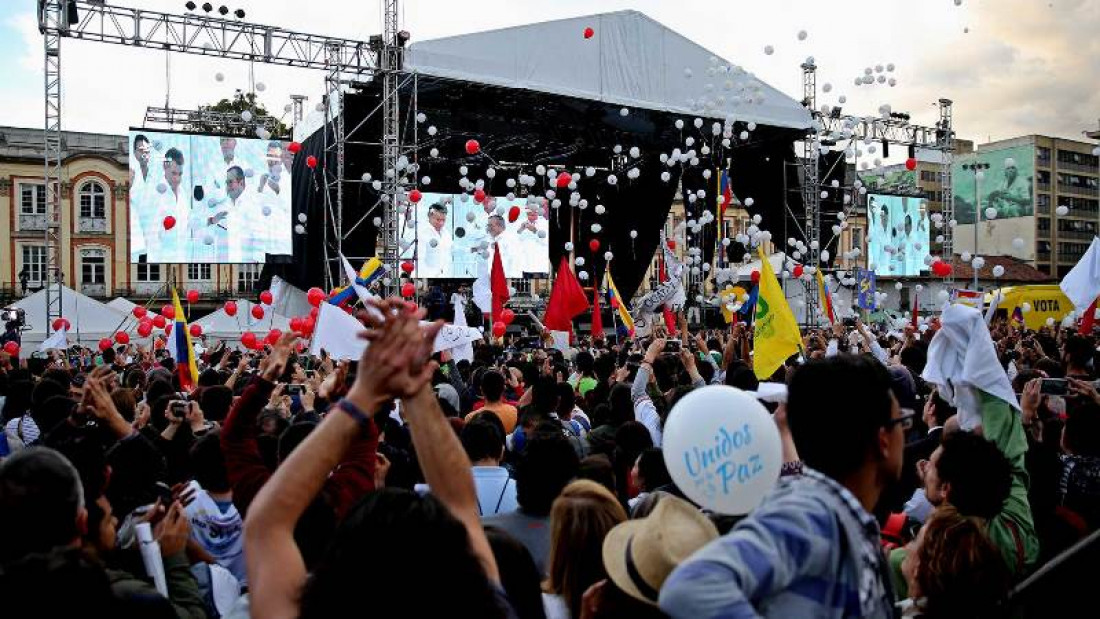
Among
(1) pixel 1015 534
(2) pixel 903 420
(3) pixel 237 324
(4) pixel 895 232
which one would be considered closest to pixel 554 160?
(3) pixel 237 324

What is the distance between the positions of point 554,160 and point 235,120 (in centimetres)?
1178

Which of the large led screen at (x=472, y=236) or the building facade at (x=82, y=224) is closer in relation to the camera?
the large led screen at (x=472, y=236)

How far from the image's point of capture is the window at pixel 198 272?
42.6 m

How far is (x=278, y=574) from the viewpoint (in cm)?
178

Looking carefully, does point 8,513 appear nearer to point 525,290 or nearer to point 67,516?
point 67,516

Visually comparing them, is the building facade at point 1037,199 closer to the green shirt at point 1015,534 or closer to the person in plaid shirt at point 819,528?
the green shirt at point 1015,534

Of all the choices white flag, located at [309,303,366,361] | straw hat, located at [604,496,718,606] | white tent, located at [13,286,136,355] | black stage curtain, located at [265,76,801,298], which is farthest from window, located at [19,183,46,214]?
straw hat, located at [604,496,718,606]

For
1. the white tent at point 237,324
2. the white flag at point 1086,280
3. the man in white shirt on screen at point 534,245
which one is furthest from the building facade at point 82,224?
the white flag at point 1086,280

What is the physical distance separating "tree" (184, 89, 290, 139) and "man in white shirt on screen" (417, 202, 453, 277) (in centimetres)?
496

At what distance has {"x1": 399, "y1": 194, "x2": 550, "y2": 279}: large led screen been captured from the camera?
70.6ft

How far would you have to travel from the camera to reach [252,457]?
11.3 ft

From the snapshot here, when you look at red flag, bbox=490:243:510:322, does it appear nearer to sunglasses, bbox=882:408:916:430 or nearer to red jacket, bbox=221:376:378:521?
red jacket, bbox=221:376:378:521

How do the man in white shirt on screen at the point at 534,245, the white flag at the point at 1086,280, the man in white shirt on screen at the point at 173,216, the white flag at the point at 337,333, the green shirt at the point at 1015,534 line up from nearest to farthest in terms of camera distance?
the green shirt at the point at 1015,534, the white flag at the point at 337,333, the white flag at the point at 1086,280, the man in white shirt on screen at the point at 173,216, the man in white shirt on screen at the point at 534,245

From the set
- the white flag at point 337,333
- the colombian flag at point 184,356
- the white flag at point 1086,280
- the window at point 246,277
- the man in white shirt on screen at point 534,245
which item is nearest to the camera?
the white flag at point 337,333
